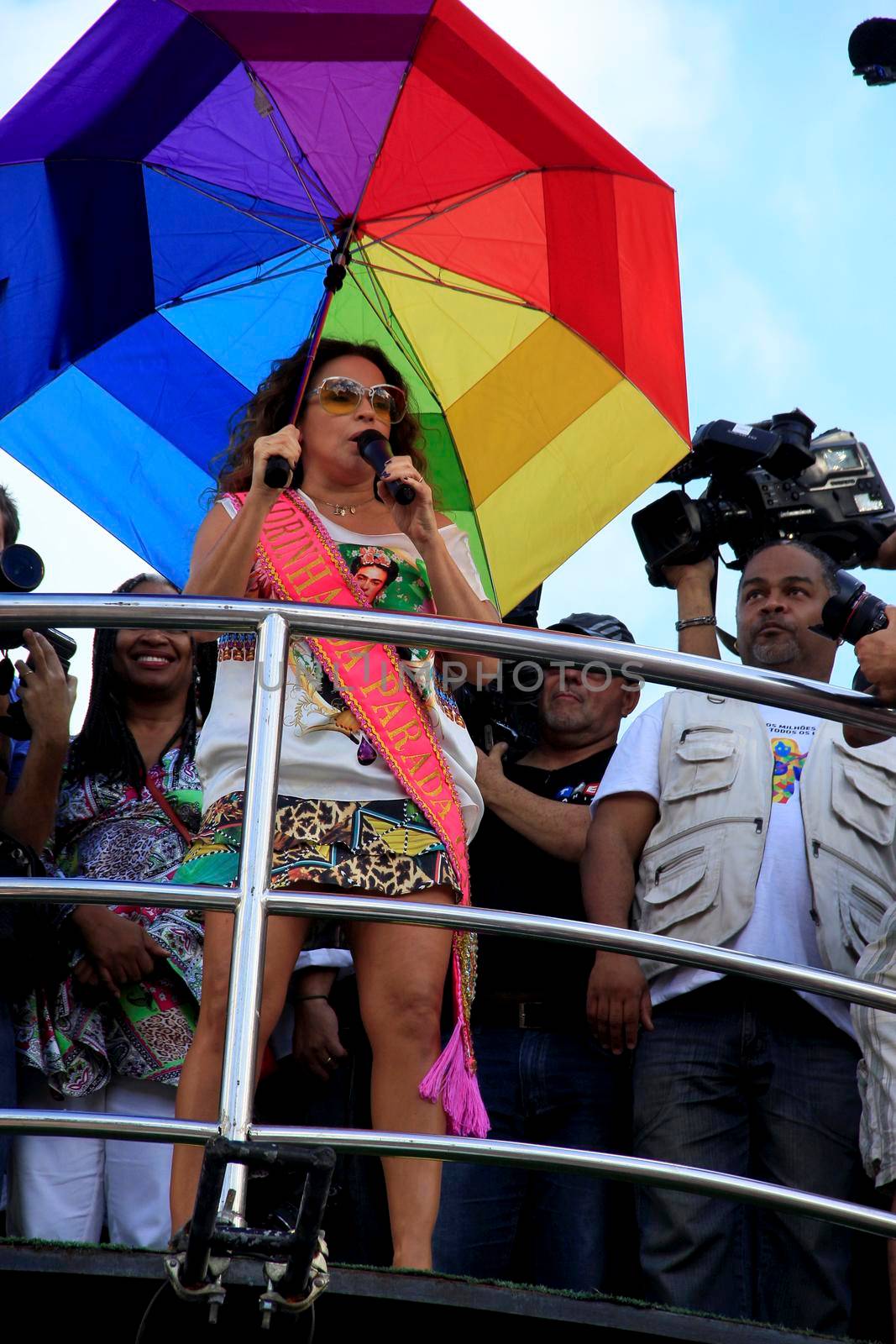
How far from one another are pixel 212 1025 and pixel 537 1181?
1.22m

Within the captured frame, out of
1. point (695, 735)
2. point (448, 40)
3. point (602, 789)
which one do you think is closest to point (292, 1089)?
point (602, 789)

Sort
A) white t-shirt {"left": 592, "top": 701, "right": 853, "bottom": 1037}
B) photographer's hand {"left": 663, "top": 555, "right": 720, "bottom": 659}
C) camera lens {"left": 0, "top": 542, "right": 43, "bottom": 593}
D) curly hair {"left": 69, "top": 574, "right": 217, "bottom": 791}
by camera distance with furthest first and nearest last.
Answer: photographer's hand {"left": 663, "top": 555, "right": 720, "bottom": 659} < curly hair {"left": 69, "top": 574, "right": 217, "bottom": 791} < white t-shirt {"left": 592, "top": 701, "right": 853, "bottom": 1037} < camera lens {"left": 0, "top": 542, "right": 43, "bottom": 593}

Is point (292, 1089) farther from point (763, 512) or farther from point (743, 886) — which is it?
point (763, 512)

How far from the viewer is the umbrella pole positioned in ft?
12.3

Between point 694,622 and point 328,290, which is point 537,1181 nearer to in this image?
point 694,622

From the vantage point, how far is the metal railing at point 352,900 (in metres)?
2.24

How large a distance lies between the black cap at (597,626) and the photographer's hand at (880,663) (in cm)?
191

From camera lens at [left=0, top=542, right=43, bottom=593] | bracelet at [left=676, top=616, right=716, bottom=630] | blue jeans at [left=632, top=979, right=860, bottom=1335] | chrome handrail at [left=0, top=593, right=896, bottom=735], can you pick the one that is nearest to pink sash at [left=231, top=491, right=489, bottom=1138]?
chrome handrail at [left=0, top=593, right=896, bottom=735]

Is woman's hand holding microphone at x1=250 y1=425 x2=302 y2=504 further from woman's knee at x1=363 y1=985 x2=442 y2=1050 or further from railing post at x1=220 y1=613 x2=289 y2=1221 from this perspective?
woman's knee at x1=363 y1=985 x2=442 y2=1050

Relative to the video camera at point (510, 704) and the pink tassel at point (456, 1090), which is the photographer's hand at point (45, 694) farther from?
the pink tassel at point (456, 1090)

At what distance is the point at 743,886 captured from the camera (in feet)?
12.2

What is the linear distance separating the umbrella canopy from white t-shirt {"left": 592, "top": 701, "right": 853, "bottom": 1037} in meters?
0.54

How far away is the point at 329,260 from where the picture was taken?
Result: 398 cm

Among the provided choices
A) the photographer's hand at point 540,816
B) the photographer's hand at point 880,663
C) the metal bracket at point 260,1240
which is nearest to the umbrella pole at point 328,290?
the photographer's hand at point 540,816
